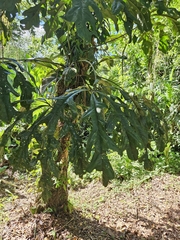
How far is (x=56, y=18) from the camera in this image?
994 mm

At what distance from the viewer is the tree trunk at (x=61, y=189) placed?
130 cm

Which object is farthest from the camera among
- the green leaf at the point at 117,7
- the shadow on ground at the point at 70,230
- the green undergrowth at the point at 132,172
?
the green undergrowth at the point at 132,172

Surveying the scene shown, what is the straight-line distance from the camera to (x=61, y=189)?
1.38 metres

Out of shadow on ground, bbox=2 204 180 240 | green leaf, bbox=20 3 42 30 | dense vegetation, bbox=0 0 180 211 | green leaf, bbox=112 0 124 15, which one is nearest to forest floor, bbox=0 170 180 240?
shadow on ground, bbox=2 204 180 240

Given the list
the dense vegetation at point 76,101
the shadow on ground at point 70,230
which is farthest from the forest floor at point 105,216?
the dense vegetation at point 76,101

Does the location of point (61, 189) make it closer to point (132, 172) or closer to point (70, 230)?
point (70, 230)

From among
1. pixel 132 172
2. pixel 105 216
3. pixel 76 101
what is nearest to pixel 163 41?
pixel 76 101

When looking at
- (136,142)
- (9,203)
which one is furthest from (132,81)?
(136,142)

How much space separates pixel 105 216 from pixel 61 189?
0.38 m

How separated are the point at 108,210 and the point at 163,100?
4.53 feet

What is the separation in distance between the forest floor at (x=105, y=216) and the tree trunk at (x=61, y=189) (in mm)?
51

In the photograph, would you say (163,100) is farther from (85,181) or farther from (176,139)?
(85,181)

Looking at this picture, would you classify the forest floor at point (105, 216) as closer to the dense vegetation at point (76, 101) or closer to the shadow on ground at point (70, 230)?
the shadow on ground at point (70, 230)

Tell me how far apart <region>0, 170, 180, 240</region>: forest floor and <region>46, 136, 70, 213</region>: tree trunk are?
0.17ft
